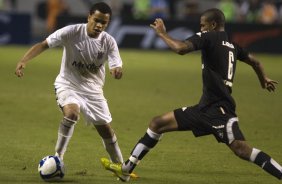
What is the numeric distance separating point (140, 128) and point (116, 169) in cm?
387

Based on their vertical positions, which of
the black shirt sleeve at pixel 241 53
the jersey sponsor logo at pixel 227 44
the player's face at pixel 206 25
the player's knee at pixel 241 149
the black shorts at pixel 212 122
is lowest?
the player's knee at pixel 241 149

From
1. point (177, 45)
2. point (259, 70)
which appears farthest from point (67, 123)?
point (259, 70)

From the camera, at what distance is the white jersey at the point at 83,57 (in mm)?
8555

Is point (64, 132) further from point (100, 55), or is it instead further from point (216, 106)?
point (216, 106)

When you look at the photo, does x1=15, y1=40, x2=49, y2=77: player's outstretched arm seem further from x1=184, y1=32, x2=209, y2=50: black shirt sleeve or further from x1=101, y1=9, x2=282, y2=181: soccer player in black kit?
x1=184, y1=32, x2=209, y2=50: black shirt sleeve

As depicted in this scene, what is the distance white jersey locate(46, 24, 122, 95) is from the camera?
8555mm

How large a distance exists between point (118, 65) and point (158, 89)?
9.23m

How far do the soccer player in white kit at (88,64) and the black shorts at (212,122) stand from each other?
3.23ft

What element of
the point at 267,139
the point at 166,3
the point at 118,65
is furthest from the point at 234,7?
the point at 118,65

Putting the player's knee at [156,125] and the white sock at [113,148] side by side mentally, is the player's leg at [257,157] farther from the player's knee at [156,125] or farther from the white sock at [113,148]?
the white sock at [113,148]

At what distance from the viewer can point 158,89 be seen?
1759 cm

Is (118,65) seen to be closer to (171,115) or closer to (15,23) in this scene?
(171,115)

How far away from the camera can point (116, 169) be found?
833 centimetres

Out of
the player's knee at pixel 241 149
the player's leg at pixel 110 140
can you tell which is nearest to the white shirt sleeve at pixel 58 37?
the player's leg at pixel 110 140
